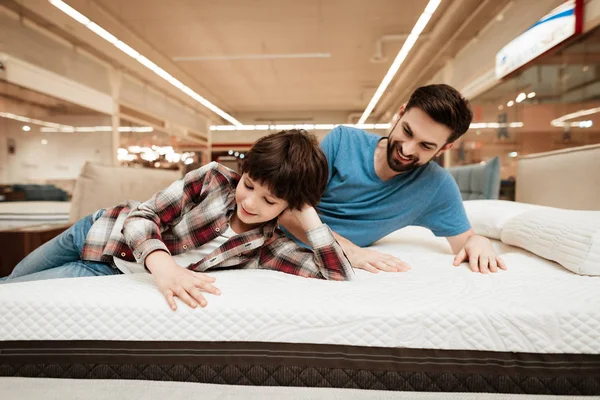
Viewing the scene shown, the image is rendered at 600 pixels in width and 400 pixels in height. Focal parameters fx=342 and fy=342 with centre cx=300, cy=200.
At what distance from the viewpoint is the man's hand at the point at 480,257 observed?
3.55 ft

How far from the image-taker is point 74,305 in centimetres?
82

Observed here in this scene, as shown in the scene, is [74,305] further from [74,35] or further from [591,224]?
[74,35]

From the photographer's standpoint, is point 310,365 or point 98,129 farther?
point 98,129

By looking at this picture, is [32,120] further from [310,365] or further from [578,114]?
[578,114]

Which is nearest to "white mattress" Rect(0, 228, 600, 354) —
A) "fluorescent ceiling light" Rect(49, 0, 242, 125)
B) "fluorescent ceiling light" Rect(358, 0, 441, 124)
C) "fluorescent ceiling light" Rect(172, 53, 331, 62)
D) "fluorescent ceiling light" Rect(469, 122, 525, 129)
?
"fluorescent ceiling light" Rect(469, 122, 525, 129)

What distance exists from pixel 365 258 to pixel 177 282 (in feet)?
Result: 2.02

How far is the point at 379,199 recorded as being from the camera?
4.69ft

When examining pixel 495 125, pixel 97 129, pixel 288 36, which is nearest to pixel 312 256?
pixel 495 125

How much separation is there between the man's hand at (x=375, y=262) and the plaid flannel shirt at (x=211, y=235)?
0.14 meters

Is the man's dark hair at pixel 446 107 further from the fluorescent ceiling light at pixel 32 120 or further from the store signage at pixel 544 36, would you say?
the fluorescent ceiling light at pixel 32 120

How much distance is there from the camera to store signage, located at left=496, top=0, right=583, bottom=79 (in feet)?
8.86

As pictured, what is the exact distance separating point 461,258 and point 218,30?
5.29 meters

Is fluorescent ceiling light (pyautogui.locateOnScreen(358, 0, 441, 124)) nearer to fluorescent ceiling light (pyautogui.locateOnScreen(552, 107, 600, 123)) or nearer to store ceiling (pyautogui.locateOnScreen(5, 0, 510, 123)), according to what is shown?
store ceiling (pyautogui.locateOnScreen(5, 0, 510, 123))

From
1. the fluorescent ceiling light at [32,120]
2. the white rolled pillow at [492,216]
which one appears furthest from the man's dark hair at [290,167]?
the fluorescent ceiling light at [32,120]
